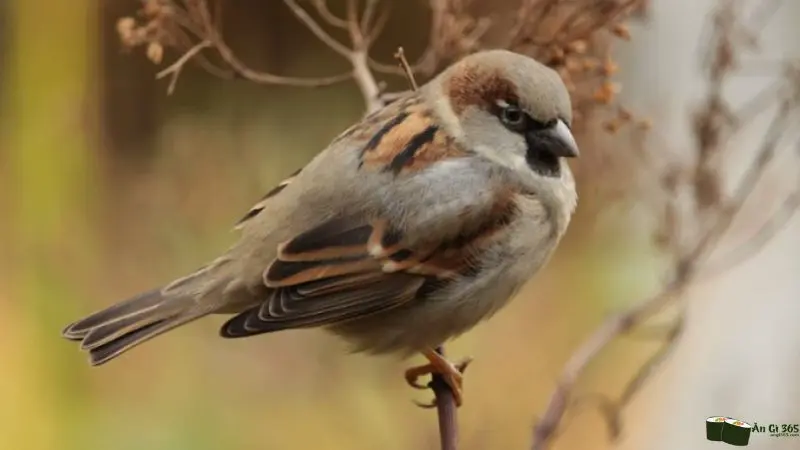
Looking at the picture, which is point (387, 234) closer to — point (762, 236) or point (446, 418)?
point (446, 418)

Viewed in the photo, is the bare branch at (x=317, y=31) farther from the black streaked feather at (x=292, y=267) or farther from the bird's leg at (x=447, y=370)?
the bird's leg at (x=447, y=370)

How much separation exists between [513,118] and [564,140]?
62 mm

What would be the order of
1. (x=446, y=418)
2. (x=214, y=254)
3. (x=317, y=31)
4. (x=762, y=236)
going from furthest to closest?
(x=214, y=254) → (x=762, y=236) → (x=317, y=31) → (x=446, y=418)

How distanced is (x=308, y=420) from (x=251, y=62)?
0.72 m

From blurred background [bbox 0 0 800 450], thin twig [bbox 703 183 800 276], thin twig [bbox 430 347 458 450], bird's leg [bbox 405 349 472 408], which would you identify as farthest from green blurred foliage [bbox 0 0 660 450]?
thin twig [bbox 430 347 458 450]

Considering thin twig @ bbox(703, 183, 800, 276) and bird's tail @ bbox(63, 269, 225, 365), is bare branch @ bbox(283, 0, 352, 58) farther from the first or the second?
thin twig @ bbox(703, 183, 800, 276)

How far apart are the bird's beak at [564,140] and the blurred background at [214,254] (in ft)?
1.78

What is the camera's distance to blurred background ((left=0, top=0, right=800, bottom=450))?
1.55 metres

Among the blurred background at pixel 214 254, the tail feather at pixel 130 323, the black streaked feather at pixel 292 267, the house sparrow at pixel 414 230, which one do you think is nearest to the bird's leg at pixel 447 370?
the house sparrow at pixel 414 230

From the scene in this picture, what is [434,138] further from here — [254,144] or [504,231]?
[254,144]

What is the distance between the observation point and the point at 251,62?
182 centimetres

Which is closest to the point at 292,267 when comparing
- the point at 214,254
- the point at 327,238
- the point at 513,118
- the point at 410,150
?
the point at 327,238

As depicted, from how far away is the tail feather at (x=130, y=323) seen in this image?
95 cm

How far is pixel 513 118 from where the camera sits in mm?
948
